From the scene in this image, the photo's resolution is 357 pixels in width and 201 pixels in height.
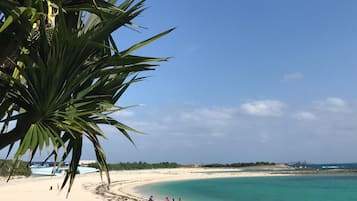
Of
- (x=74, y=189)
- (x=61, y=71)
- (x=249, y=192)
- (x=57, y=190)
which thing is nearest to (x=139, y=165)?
(x=249, y=192)

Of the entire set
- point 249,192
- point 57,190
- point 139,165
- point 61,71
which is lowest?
A: point 249,192

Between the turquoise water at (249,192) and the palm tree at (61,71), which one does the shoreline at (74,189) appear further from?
the turquoise water at (249,192)

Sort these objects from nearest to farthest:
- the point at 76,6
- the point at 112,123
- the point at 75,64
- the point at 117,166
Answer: the point at 75,64 < the point at 76,6 < the point at 112,123 < the point at 117,166

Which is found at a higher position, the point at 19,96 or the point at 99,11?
the point at 99,11

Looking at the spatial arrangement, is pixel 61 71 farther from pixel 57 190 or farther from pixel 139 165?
pixel 139 165

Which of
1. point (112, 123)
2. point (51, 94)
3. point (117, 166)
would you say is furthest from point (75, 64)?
point (117, 166)

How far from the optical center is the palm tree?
10.7 feet

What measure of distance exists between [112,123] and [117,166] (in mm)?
95295

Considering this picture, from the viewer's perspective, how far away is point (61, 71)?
3.31m

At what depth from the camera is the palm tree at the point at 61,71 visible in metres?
3.26

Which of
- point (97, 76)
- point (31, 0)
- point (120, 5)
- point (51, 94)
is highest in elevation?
point (120, 5)

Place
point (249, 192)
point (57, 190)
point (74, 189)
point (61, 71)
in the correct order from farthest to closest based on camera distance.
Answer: point (249, 192) → point (74, 189) → point (57, 190) → point (61, 71)

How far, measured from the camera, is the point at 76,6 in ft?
12.1

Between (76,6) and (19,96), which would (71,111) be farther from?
(76,6)
